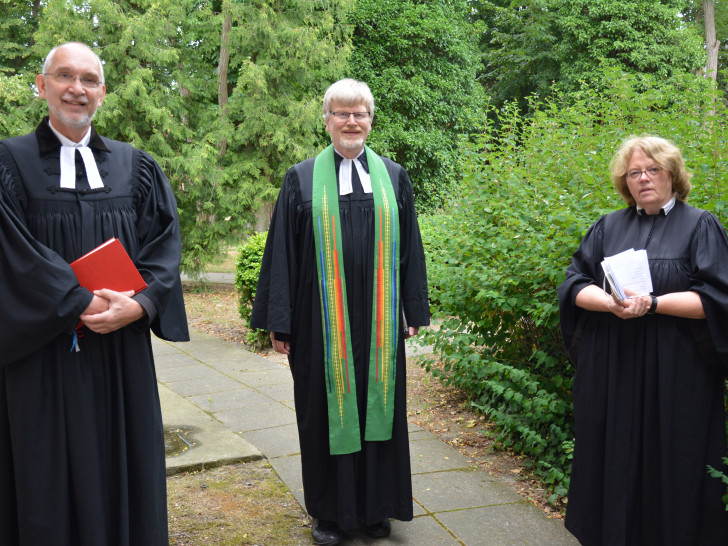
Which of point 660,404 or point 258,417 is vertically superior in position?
point 660,404

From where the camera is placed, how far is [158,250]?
2873 millimetres

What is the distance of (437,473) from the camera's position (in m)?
4.29

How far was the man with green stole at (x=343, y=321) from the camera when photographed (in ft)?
11.1

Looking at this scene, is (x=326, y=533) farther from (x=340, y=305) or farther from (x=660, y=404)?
(x=660, y=404)

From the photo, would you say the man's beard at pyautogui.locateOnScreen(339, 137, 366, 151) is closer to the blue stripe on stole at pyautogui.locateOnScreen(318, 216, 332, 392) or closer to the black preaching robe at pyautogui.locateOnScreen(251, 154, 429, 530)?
the black preaching robe at pyautogui.locateOnScreen(251, 154, 429, 530)

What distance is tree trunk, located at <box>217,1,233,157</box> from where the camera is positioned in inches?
635

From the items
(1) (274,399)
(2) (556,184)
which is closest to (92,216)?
(2) (556,184)

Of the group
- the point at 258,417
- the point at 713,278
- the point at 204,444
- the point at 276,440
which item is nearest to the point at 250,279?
the point at 258,417

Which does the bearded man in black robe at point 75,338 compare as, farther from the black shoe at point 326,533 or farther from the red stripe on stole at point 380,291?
the red stripe on stole at point 380,291

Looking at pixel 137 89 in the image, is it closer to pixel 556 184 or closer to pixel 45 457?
pixel 556 184

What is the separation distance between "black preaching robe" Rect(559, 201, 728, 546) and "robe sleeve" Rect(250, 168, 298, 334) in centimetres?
142

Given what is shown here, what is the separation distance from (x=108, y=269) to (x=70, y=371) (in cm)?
42

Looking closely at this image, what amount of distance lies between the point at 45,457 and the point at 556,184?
3.50m

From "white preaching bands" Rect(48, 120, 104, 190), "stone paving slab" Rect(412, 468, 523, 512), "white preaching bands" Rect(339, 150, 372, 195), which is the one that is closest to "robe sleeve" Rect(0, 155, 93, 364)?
"white preaching bands" Rect(48, 120, 104, 190)
